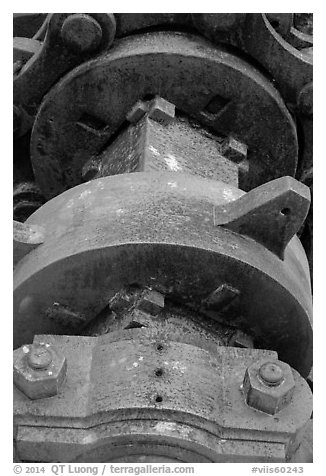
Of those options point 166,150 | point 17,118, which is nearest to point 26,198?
point 17,118

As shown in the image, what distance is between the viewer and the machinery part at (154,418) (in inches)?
90.1

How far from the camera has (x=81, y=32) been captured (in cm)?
321

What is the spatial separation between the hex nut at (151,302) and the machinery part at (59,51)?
1089 mm

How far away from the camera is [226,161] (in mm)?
3420

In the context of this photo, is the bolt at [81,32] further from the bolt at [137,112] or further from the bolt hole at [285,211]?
the bolt hole at [285,211]

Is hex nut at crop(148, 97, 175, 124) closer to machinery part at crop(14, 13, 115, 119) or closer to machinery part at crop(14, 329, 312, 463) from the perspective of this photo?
machinery part at crop(14, 13, 115, 119)

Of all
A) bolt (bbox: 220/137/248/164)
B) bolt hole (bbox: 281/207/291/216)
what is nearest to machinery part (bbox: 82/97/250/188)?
bolt (bbox: 220/137/248/164)

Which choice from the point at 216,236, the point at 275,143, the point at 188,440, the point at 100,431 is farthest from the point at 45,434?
the point at 275,143

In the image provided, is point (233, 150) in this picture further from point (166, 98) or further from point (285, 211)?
point (285, 211)

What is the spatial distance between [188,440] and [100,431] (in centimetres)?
24

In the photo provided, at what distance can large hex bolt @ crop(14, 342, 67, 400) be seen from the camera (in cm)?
234

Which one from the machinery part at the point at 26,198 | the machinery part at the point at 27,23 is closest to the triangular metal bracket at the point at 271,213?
the machinery part at the point at 26,198

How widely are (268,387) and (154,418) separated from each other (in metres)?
0.33

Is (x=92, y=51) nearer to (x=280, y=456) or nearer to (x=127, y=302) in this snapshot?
(x=127, y=302)
